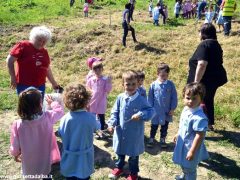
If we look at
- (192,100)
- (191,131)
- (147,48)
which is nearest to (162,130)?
(191,131)

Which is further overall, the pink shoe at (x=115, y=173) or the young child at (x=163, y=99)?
the young child at (x=163, y=99)

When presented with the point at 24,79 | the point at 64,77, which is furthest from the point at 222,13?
the point at 24,79

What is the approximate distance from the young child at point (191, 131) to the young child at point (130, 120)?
438 millimetres

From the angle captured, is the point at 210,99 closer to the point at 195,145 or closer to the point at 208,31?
the point at 208,31

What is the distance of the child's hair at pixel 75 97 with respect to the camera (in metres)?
3.54

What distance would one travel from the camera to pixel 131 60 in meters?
11.4

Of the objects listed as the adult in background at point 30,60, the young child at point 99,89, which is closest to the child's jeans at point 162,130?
the young child at point 99,89

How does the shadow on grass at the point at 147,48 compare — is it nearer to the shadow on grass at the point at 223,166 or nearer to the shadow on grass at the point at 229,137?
the shadow on grass at the point at 229,137

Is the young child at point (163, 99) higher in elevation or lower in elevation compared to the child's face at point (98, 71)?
lower

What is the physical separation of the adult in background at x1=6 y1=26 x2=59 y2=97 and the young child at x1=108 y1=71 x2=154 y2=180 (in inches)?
54.0

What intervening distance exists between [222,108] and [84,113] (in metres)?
4.46

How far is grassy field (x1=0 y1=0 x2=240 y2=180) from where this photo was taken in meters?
5.13

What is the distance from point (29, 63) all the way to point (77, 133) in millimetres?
1789

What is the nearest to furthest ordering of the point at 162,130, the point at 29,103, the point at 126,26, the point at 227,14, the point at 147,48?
the point at 29,103 → the point at 162,130 → the point at 147,48 → the point at 126,26 → the point at 227,14
